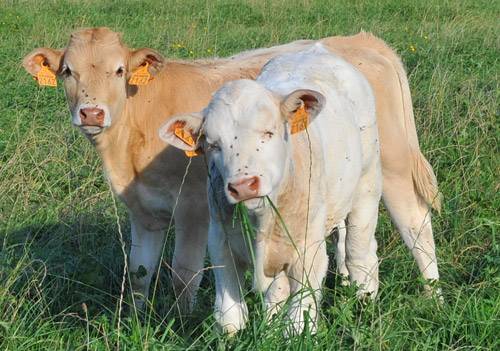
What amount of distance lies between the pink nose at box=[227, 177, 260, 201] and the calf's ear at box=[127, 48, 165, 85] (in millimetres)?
2216

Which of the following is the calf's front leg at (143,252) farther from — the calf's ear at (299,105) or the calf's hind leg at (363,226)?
the calf's ear at (299,105)

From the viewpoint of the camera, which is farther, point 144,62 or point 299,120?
point 144,62

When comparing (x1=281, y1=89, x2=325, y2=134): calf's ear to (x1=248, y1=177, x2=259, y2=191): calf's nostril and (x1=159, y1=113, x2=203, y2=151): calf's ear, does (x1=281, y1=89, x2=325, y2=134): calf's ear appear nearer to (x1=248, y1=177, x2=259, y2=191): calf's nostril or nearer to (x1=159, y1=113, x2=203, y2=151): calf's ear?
(x1=159, y1=113, x2=203, y2=151): calf's ear

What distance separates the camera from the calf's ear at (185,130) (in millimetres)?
4543

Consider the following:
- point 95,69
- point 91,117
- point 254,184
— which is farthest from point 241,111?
point 95,69

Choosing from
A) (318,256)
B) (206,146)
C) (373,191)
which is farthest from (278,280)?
(373,191)

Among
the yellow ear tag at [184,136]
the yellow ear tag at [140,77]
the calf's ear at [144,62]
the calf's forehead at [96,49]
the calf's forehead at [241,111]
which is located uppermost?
the calf's forehead at [241,111]

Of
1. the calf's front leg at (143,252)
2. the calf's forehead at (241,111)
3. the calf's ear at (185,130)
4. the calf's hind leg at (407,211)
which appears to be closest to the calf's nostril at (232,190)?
the calf's forehead at (241,111)

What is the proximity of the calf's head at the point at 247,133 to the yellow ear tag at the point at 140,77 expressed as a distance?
1.53 meters

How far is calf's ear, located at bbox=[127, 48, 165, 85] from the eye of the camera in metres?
6.11

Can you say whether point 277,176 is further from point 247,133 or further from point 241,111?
point 241,111

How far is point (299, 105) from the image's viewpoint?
4.54 metres

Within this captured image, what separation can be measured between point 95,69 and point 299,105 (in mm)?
1866

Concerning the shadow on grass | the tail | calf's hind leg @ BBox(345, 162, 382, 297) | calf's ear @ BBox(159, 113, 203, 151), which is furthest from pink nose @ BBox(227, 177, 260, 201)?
the tail
